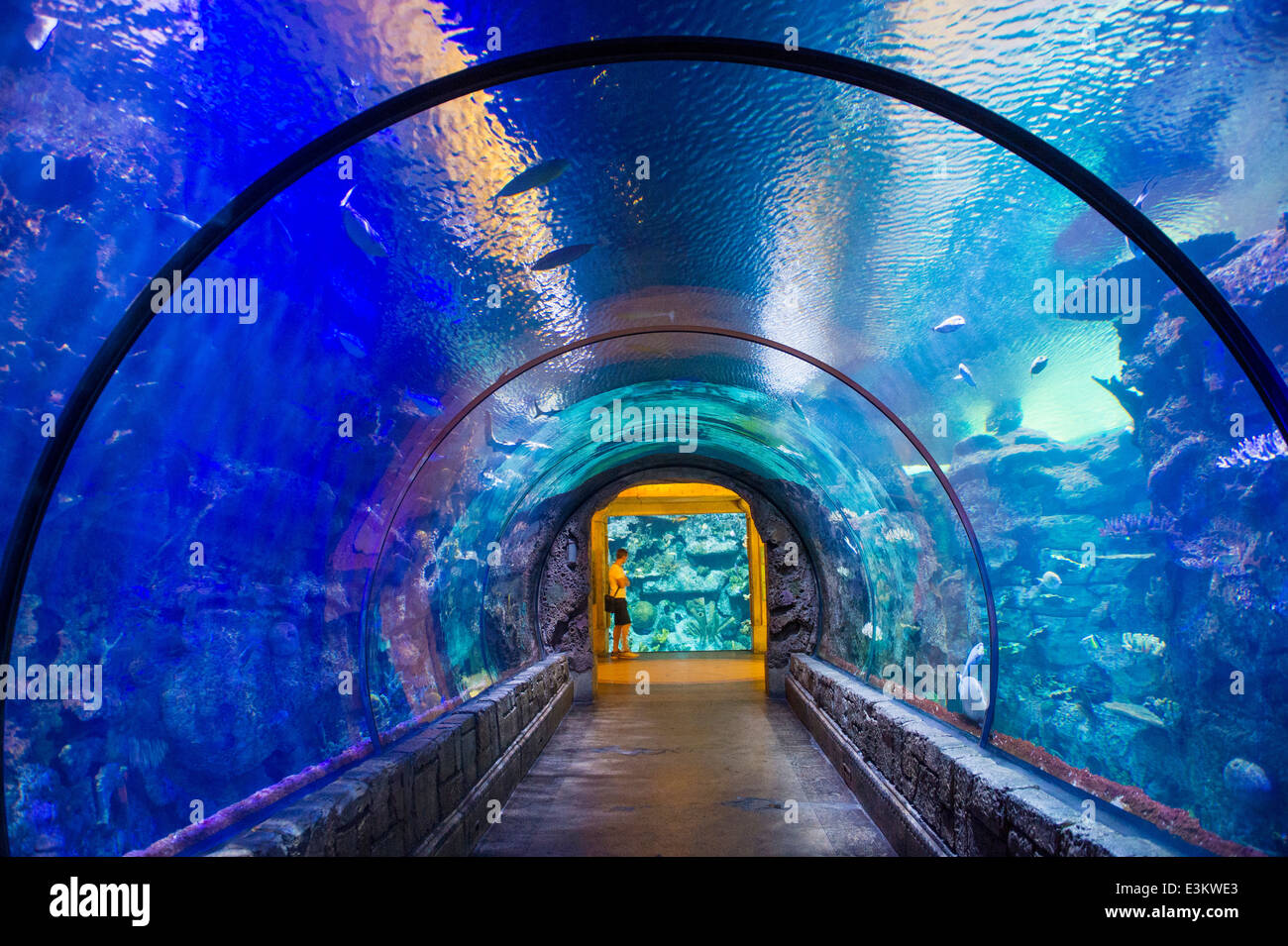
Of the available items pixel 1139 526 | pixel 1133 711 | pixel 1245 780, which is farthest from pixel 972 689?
pixel 1139 526

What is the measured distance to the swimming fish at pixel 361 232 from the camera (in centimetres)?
389

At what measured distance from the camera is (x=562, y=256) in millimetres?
4719

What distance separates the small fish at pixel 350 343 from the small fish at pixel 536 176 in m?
1.61

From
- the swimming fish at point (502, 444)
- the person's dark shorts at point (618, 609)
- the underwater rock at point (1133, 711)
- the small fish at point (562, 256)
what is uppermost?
the small fish at point (562, 256)

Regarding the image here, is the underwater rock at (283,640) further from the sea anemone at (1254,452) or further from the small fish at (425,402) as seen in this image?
the sea anemone at (1254,452)

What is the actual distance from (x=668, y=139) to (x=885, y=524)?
6.01 meters

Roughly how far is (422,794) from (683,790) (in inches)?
124

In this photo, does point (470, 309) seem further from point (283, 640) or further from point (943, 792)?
point (943, 792)

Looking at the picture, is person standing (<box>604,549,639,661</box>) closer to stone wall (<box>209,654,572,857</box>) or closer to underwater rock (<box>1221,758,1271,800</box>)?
stone wall (<box>209,654,572,857</box>)

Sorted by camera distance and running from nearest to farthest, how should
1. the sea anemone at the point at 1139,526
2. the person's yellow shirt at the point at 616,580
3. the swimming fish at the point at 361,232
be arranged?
1. the swimming fish at the point at 361,232
2. the sea anemone at the point at 1139,526
3. the person's yellow shirt at the point at 616,580

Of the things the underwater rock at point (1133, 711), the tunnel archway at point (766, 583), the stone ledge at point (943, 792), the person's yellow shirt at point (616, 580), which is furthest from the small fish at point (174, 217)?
the underwater rock at point (1133, 711)

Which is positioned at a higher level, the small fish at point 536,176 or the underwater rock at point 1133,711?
the small fish at point 536,176

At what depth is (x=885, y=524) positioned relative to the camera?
27.7 ft
